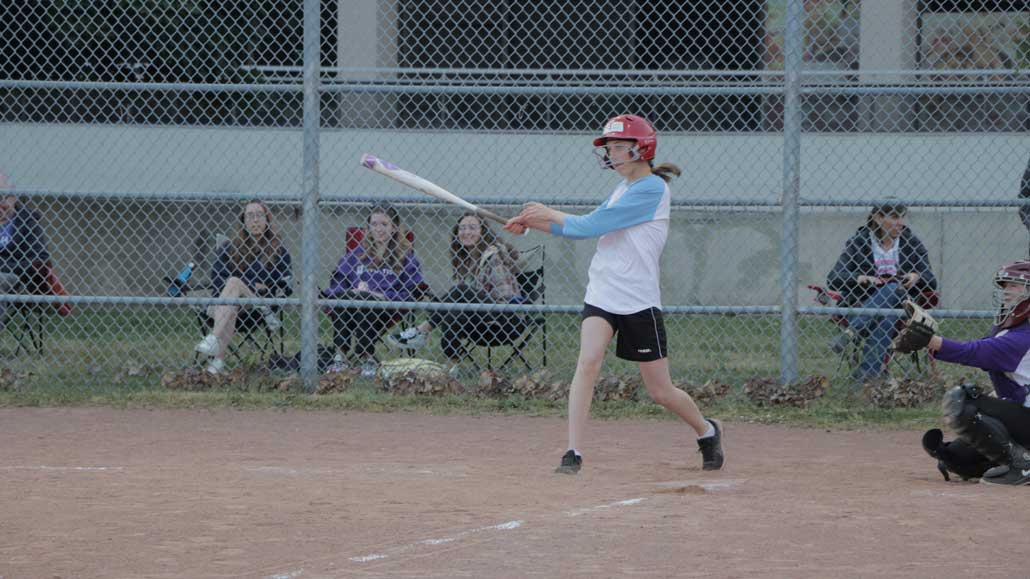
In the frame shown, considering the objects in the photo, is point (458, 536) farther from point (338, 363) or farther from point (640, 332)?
point (338, 363)

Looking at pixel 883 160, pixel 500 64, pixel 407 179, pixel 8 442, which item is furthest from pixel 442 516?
pixel 500 64

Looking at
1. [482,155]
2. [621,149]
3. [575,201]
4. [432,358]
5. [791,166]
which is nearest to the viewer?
[621,149]

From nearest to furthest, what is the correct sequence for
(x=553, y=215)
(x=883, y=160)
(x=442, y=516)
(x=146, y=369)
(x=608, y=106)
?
1. (x=442, y=516)
2. (x=553, y=215)
3. (x=146, y=369)
4. (x=883, y=160)
5. (x=608, y=106)

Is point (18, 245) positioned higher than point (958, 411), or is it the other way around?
point (18, 245)

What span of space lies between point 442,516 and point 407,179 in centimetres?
213

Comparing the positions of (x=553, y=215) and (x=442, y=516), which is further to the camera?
(x=553, y=215)

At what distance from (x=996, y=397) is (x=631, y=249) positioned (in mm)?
1849

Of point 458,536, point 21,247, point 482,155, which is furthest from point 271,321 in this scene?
point 458,536

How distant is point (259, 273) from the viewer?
392 inches

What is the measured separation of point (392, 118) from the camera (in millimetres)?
14852

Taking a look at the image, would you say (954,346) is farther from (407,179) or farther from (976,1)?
(976,1)

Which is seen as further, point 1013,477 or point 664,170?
point 664,170

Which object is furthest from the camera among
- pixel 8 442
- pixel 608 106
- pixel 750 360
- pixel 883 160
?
pixel 608 106

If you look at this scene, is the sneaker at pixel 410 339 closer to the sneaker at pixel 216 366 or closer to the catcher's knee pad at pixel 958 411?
the sneaker at pixel 216 366
